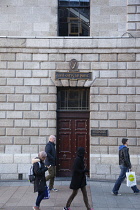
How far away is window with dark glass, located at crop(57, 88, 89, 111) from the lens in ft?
39.2

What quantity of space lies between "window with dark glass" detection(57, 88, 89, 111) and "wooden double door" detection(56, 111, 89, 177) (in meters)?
0.29

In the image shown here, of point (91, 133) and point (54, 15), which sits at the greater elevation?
point (54, 15)

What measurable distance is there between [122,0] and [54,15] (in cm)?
314

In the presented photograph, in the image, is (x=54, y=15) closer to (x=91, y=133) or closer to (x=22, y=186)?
(x=91, y=133)

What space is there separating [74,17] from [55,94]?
3.77 metres

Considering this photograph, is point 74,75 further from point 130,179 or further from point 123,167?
point 130,179

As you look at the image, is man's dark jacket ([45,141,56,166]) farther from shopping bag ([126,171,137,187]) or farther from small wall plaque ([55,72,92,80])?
small wall plaque ([55,72,92,80])

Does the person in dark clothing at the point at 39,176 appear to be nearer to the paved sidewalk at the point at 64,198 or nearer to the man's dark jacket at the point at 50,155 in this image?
the paved sidewalk at the point at 64,198

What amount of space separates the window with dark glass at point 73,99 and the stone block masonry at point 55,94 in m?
0.46

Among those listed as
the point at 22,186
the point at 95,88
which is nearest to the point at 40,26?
the point at 95,88

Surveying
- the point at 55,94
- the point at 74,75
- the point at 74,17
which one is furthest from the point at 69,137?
the point at 74,17

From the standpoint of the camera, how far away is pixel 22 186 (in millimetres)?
10117

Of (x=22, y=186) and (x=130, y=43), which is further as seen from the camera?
(x=130, y=43)

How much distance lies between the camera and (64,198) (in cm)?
838
